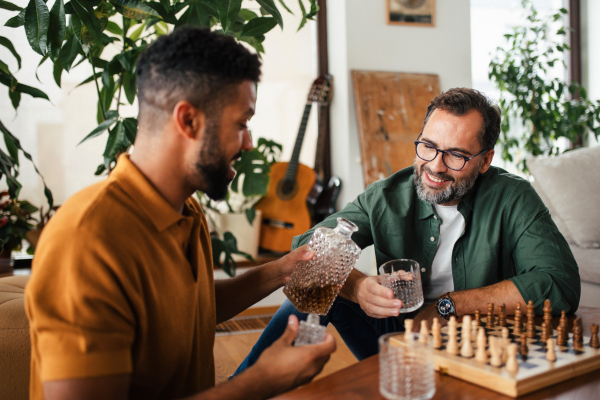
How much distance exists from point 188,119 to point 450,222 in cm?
111

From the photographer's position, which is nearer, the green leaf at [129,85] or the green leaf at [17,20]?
the green leaf at [17,20]

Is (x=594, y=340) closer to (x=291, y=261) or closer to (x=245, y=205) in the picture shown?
(x=291, y=261)

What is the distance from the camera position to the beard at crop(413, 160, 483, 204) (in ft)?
5.54

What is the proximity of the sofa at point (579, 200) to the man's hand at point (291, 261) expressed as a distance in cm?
206

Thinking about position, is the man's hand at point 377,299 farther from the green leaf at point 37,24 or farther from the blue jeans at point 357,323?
the green leaf at point 37,24

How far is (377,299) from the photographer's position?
1.28 m

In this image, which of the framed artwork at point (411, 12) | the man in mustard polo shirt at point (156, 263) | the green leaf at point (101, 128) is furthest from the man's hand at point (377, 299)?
the framed artwork at point (411, 12)

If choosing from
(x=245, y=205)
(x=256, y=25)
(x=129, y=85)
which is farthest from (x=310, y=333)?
(x=245, y=205)

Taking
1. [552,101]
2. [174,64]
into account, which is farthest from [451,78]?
[174,64]

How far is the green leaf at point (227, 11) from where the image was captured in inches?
68.2

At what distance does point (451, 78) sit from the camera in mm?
4000

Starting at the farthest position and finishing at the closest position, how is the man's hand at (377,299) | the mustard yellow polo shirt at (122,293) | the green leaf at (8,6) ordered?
1. the green leaf at (8,6)
2. the man's hand at (377,299)
3. the mustard yellow polo shirt at (122,293)

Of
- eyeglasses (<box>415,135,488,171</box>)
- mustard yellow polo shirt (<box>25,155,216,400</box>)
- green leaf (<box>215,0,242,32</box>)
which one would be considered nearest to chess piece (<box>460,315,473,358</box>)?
mustard yellow polo shirt (<box>25,155,216,400</box>)

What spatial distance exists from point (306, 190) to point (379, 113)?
783 millimetres
